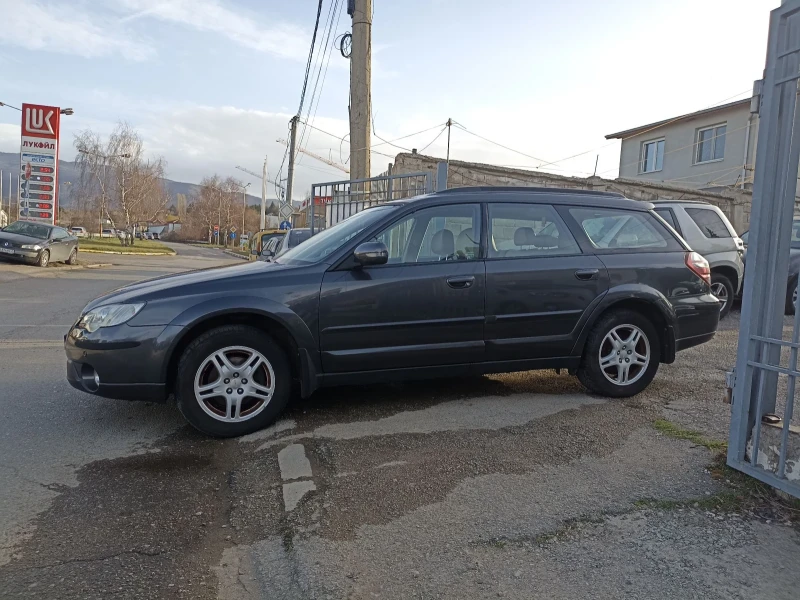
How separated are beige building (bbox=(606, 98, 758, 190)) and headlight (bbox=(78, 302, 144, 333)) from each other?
20329 mm

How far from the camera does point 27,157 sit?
980 inches

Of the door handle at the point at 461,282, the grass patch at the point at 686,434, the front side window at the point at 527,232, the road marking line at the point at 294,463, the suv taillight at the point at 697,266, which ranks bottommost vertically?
the road marking line at the point at 294,463

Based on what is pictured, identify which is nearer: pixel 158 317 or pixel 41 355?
pixel 158 317

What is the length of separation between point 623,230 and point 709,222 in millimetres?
5391

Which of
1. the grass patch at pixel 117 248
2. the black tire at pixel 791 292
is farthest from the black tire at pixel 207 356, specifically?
the grass patch at pixel 117 248

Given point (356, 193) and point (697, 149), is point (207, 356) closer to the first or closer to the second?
point (356, 193)

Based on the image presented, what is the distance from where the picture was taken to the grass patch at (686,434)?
3.89 meters

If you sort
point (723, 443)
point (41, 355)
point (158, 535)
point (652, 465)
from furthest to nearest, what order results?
point (41, 355) → point (723, 443) → point (652, 465) → point (158, 535)

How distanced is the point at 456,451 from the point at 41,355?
16.9ft

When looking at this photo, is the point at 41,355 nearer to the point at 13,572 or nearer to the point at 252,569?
the point at 13,572

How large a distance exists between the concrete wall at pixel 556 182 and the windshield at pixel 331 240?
8.08 meters

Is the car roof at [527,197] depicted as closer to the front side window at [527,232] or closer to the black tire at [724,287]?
the front side window at [527,232]

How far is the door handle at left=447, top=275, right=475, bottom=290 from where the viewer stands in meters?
4.48

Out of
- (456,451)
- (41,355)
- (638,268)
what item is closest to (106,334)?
(456,451)
